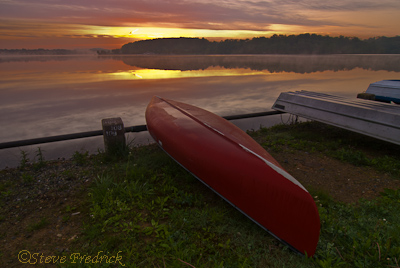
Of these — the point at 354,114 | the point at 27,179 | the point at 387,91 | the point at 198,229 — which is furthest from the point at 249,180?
the point at 387,91

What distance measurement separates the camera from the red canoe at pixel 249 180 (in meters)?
A: 2.80

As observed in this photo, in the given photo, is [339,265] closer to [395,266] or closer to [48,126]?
[395,266]

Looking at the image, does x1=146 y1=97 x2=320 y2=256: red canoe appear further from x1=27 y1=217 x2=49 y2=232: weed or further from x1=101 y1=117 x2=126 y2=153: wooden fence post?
x1=27 y1=217 x2=49 y2=232: weed

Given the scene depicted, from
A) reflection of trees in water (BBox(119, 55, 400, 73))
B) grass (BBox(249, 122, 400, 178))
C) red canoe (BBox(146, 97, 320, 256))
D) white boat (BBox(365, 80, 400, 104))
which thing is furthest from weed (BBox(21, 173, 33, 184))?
reflection of trees in water (BBox(119, 55, 400, 73))

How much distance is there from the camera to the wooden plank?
5.21m

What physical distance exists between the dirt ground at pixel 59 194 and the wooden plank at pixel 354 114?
0.98 meters

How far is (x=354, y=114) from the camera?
19.3 ft

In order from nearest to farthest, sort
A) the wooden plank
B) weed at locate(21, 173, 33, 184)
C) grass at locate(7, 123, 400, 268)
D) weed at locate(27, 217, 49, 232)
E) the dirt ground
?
grass at locate(7, 123, 400, 268) → the dirt ground → weed at locate(27, 217, 49, 232) → weed at locate(21, 173, 33, 184) → the wooden plank

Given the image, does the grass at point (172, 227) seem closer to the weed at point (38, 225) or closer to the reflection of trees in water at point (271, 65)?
the weed at point (38, 225)

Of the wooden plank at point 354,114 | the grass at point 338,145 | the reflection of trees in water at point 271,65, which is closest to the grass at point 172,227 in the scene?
the grass at point 338,145

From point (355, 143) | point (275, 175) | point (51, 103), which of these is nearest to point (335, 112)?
point (355, 143)

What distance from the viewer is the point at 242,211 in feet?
10.7

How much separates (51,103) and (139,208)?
46.9 feet

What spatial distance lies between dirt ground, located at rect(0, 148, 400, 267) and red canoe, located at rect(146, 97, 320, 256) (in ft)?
5.26
